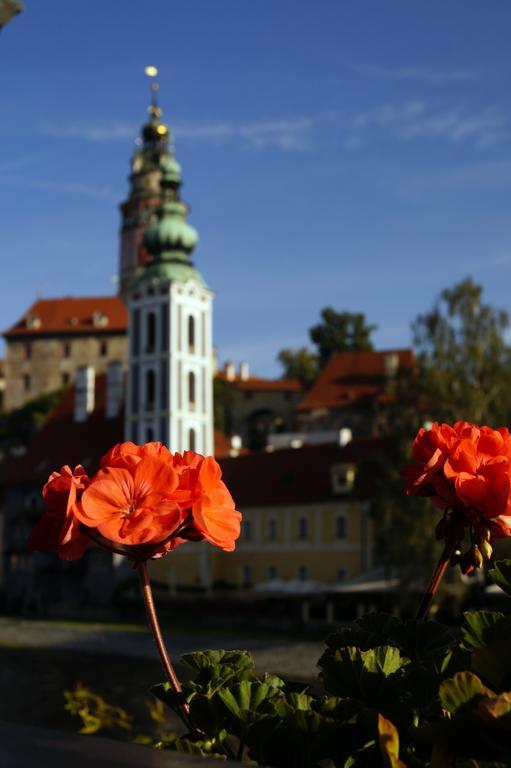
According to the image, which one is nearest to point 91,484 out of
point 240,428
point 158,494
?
point 158,494

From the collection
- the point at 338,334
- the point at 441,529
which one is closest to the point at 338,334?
the point at 338,334

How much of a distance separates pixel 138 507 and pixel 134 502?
0.02 m

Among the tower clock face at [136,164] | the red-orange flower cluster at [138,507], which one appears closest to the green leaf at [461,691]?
the red-orange flower cluster at [138,507]

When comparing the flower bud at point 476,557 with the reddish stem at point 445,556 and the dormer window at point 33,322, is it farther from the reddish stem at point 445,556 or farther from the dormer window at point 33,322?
the dormer window at point 33,322

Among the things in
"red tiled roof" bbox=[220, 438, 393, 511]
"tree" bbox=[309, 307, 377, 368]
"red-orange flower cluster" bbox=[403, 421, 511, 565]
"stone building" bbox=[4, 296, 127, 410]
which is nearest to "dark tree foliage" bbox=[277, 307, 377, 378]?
"tree" bbox=[309, 307, 377, 368]

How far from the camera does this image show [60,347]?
92688mm

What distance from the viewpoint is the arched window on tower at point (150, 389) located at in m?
59.1

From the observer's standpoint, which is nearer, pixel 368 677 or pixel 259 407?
pixel 368 677

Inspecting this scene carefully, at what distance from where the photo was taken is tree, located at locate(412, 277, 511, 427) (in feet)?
121

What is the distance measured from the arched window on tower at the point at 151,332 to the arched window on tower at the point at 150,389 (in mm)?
1258

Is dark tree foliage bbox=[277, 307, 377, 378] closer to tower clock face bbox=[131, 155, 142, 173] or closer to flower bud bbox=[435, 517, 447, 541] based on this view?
tower clock face bbox=[131, 155, 142, 173]

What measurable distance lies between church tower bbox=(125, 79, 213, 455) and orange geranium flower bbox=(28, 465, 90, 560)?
54598mm

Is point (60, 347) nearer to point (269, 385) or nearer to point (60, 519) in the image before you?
point (269, 385)

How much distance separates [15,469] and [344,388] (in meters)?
23.2
